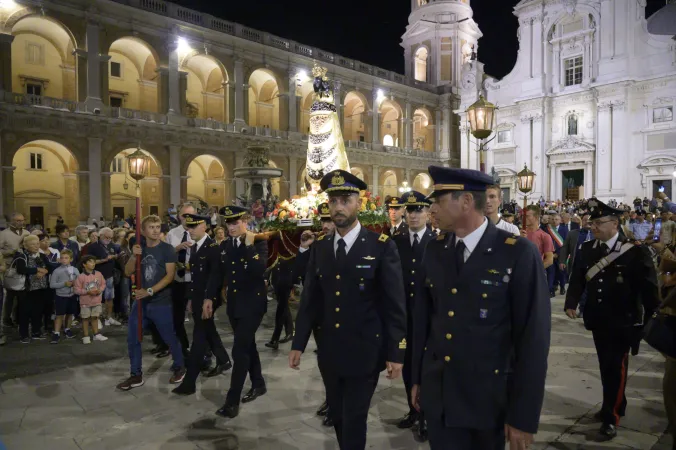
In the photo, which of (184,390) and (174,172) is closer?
(184,390)

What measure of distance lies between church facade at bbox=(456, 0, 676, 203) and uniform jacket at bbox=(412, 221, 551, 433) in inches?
1389

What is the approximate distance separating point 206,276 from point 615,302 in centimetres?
486

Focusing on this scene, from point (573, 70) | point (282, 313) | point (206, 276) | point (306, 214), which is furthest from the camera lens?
point (573, 70)

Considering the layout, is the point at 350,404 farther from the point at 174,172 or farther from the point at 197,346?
the point at 174,172

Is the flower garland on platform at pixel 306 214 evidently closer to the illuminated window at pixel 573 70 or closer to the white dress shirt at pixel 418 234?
the white dress shirt at pixel 418 234

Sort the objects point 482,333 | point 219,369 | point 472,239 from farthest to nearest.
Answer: point 219,369, point 472,239, point 482,333

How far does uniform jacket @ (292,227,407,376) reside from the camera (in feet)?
11.7

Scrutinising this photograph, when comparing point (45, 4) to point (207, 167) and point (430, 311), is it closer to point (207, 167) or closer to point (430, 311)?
point (207, 167)

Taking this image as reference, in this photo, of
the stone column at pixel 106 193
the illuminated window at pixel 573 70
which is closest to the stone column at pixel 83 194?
the stone column at pixel 106 193

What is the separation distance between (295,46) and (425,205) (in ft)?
114

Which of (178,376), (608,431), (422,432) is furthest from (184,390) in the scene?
(608,431)

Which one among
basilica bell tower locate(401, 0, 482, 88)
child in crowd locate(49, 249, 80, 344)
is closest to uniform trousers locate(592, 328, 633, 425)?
child in crowd locate(49, 249, 80, 344)

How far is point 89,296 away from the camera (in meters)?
8.66

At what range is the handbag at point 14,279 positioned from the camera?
8555 millimetres
